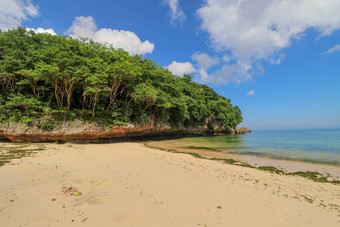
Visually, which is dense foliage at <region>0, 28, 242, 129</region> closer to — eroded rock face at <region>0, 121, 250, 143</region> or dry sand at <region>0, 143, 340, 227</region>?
eroded rock face at <region>0, 121, 250, 143</region>

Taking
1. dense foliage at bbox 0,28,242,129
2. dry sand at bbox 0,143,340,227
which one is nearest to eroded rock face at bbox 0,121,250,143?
dense foliage at bbox 0,28,242,129

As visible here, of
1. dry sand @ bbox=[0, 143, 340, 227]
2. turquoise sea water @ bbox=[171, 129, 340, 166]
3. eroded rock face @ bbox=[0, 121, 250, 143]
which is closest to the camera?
dry sand @ bbox=[0, 143, 340, 227]

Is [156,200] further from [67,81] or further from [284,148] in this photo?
[284,148]

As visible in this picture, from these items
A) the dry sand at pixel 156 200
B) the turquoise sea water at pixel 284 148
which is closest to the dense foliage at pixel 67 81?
the turquoise sea water at pixel 284 148

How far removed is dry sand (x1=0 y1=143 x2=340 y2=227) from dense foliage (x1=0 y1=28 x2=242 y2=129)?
1063cm

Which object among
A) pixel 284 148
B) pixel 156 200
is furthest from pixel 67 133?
pixel 284 148

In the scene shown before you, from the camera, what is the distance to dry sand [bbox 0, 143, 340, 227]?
10.4 feet

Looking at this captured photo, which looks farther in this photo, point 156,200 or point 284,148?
point 284,148

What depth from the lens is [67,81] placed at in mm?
14680

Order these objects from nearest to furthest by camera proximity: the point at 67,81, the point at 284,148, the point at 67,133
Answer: the point at 67,81
the point at 67,133
the point at 284,148

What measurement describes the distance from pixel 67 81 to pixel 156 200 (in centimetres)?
1513

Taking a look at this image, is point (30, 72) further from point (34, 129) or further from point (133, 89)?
point (133, 89)

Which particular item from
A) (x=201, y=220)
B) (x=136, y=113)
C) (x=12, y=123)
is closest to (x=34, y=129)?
(x=12, y=123)

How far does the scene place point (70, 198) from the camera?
390 centimetres
